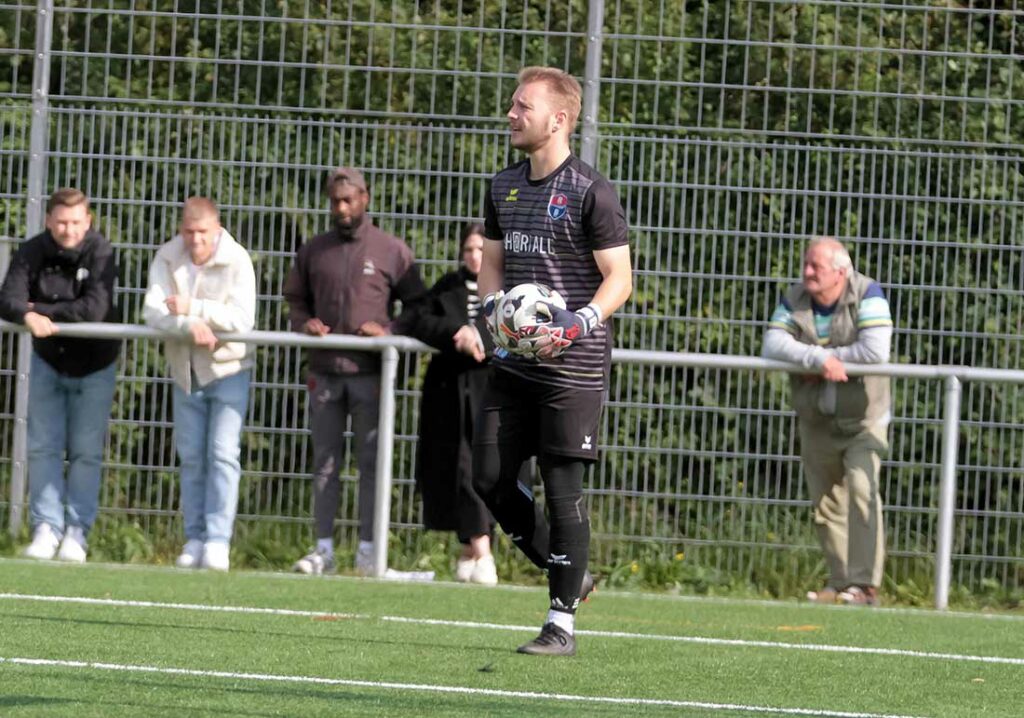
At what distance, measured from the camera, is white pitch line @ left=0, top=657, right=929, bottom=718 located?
5.88 metres

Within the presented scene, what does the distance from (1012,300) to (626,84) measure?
240 centimetres

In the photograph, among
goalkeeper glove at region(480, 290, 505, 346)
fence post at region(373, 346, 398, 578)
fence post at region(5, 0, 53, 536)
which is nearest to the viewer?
goalkeeper glove at region(480, 290, 505, 346)

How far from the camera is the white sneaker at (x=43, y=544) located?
1089cm

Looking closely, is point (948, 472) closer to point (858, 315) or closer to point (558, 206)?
point (858, 315)

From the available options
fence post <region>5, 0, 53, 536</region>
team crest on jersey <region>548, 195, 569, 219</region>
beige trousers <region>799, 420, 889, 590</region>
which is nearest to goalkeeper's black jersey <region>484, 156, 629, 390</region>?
team crest on jersey <region>548, 195, 569, 219</region>

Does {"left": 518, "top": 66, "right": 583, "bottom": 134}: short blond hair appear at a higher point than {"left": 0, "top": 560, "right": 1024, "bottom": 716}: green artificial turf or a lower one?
higher

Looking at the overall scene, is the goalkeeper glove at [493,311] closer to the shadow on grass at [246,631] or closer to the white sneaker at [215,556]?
the shadow on grass at [246,631]

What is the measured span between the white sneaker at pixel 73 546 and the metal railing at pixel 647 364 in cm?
105

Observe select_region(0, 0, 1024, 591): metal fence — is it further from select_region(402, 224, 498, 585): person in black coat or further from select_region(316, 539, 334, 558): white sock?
select_region(402, 224, 498, 585): person in black coat

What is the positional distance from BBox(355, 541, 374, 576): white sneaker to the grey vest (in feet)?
7.60

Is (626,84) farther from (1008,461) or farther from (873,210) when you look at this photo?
(1008,461)

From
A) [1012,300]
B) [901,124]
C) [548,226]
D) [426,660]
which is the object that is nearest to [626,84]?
[901,124]

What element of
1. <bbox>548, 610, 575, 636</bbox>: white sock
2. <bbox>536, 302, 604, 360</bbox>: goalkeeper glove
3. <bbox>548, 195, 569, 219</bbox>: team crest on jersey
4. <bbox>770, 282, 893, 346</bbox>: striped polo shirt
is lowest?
<bbox>548, 610, 575, 636</bbox>: white sock


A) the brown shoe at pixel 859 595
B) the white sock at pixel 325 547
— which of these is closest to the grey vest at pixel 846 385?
the brown shoe at pixel 859 595
